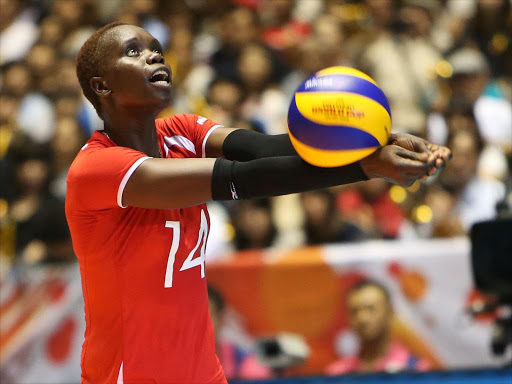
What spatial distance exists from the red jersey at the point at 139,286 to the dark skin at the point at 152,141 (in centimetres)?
14

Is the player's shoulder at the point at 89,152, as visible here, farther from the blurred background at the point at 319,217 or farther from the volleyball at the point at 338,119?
the blurred background at the point at 319,217

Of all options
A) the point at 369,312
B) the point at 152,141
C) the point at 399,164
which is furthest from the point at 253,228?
the point at 399,164

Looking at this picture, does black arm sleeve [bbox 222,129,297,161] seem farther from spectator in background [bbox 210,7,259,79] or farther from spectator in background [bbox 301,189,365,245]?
spectator in background [bbox 210,7,259,79]

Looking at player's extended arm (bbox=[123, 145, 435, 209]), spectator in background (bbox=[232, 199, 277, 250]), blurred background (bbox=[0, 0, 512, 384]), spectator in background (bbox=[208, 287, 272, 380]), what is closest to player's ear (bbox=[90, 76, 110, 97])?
player's extended arm (bbox=[123, 145, 435, 209])

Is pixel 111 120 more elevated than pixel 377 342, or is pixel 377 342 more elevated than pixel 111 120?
pixel 111 120

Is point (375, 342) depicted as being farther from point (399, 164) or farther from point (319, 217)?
point (399, 164)

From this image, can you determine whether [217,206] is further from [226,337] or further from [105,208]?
[105,208]

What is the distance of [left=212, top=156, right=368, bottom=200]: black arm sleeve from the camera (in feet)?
8.38

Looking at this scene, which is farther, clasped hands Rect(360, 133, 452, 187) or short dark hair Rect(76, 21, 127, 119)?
short dark hair Rect(76, 21, 127, 119)

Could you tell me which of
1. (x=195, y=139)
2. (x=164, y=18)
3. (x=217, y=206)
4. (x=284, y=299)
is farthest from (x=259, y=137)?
(x=164, y=18)

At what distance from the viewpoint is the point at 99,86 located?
294 cm

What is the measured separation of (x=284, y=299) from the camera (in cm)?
577

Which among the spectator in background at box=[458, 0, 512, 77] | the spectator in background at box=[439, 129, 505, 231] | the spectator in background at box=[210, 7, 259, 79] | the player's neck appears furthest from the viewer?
the spectator in background at box=[210, 7, 259, 79]

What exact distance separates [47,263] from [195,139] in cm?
307
